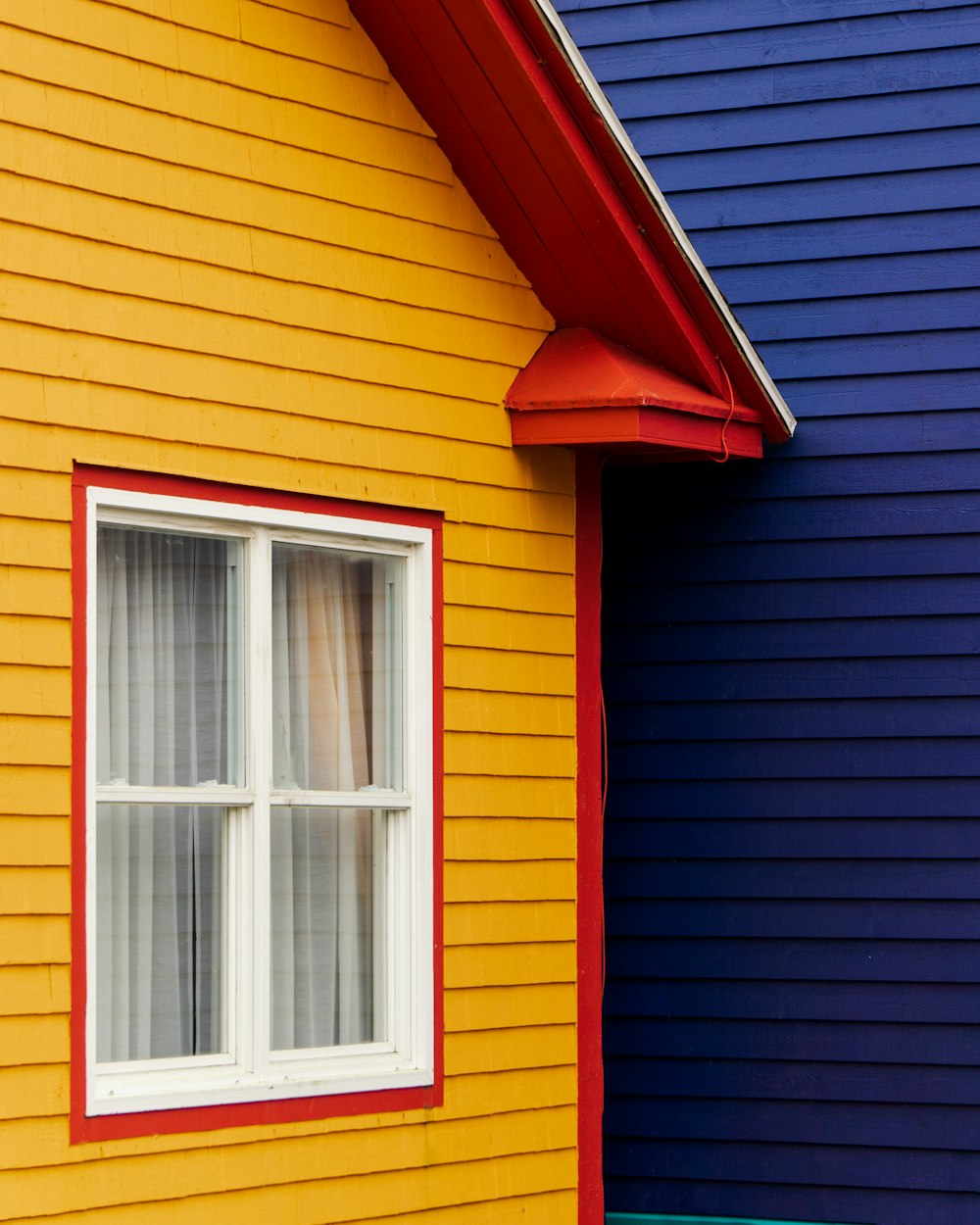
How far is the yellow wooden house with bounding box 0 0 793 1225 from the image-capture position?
4449 millimetres

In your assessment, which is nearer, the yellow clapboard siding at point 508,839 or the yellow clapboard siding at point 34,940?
the yellow clapboard siding at point 34,940

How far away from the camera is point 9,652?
4.32 metres

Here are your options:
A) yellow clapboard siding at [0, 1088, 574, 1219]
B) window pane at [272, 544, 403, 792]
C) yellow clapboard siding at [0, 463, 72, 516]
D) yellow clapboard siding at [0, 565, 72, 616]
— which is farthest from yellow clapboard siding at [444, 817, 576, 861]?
yellow clapboard siding at [0, 463, 72, 516]

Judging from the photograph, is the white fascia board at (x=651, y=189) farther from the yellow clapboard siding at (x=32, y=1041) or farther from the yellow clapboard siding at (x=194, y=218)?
the yellow clapboard siding at (x=32, y=1041)

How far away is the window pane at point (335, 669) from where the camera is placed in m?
5.07

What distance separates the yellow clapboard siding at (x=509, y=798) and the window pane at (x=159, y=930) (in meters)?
0.83

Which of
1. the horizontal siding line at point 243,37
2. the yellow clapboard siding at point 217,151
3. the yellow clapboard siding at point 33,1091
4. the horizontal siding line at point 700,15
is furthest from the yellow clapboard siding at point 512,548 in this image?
the horizontal siding line at point 700,15

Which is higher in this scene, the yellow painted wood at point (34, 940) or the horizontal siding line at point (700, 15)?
the horizontal siding line at point (700, 15)

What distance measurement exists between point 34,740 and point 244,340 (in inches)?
53.7

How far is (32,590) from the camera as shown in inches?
173

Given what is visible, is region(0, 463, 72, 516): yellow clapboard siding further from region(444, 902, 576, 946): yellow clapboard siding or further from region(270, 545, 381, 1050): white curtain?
region(444, 902, 576, 946): yellow clapboard siding

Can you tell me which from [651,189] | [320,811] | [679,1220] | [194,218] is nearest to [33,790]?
[320,811]

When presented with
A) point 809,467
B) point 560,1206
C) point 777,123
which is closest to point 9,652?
point 560,1206

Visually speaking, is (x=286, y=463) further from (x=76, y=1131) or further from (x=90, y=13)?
(x=76, y=1131)
